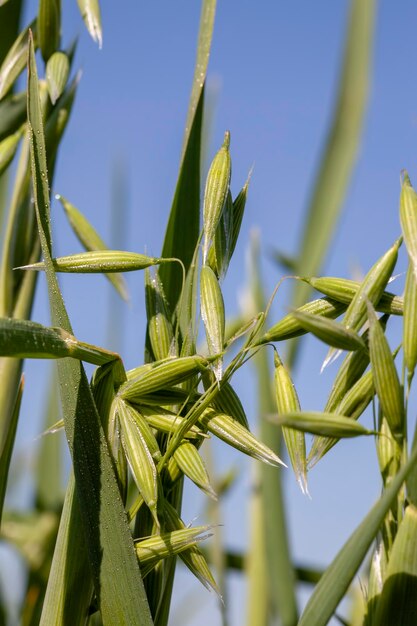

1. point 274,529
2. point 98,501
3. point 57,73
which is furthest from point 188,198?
point 274,529

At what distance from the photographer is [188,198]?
606mm

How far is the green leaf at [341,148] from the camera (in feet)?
2.71

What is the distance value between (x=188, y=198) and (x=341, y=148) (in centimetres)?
34

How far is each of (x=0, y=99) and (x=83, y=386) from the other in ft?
1.02

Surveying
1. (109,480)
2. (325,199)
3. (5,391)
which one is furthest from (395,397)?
(325,199)

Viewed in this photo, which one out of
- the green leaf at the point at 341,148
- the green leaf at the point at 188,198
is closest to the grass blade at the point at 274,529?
the green leaf at the point at 341,148

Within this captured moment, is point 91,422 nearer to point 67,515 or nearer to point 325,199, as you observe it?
point 67,515

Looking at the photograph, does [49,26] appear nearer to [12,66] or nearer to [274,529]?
[12,66]

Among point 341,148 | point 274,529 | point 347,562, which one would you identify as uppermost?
point 341,148

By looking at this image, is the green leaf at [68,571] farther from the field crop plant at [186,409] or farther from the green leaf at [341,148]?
the green leaf at [341,148]

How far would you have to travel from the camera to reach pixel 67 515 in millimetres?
446

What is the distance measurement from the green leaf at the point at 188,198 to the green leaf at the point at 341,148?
0.20 m

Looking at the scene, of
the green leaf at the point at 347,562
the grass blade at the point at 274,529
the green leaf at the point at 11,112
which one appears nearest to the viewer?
the green leaf at the point at 347,562

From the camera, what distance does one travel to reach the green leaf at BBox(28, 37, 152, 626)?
0.40 metres
